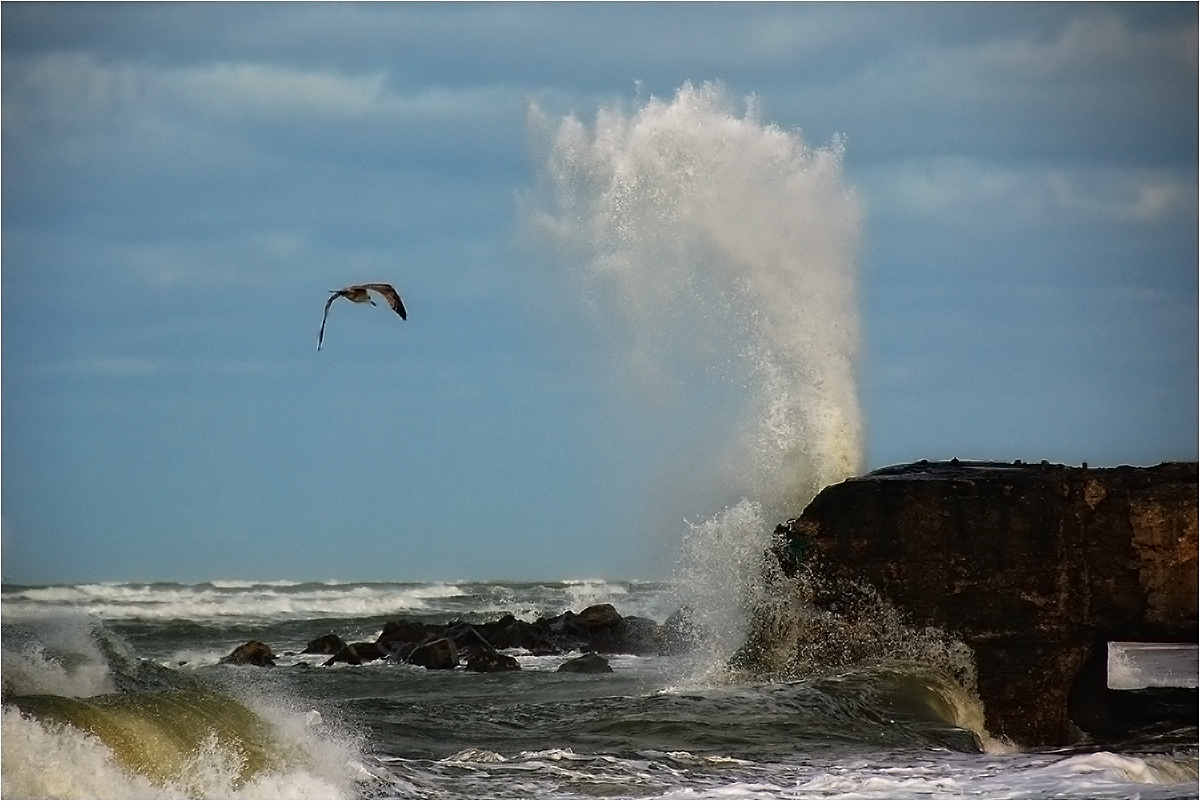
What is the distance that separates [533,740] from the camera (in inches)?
469

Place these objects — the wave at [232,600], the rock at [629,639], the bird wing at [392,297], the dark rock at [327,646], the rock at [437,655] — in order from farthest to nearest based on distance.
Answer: the wave at [232,600]
the dark rock at [327,646]
the rock at [629,639]
the rock at [437,655]
the bird wing at [392,297]

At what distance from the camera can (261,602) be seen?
1932 inches

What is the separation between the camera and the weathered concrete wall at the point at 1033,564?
1241 cm

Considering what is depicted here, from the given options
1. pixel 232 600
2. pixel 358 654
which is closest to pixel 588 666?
pixel 358 654

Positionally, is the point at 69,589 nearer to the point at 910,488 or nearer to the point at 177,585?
the point at 177,585

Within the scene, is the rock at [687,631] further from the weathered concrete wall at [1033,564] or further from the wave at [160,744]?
the wave at [160,744]

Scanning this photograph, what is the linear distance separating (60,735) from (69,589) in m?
49.4

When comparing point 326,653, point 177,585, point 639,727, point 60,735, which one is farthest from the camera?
point 177,585

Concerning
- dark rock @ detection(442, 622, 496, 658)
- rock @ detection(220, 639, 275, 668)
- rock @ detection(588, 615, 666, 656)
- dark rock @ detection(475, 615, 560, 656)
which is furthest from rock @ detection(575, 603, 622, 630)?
rock @ detection(220, 639, 275, 668)

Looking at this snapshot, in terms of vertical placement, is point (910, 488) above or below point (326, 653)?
above

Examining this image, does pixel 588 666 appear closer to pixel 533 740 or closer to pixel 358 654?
pixel 358 654

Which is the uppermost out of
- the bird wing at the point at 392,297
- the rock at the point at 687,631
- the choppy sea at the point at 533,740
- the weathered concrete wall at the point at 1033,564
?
the bird wing at the point at 392,297

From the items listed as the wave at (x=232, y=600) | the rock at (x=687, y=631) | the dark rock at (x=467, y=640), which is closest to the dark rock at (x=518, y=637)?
the dark rock at (x=467, y=640)

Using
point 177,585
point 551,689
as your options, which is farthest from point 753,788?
point 177,585
